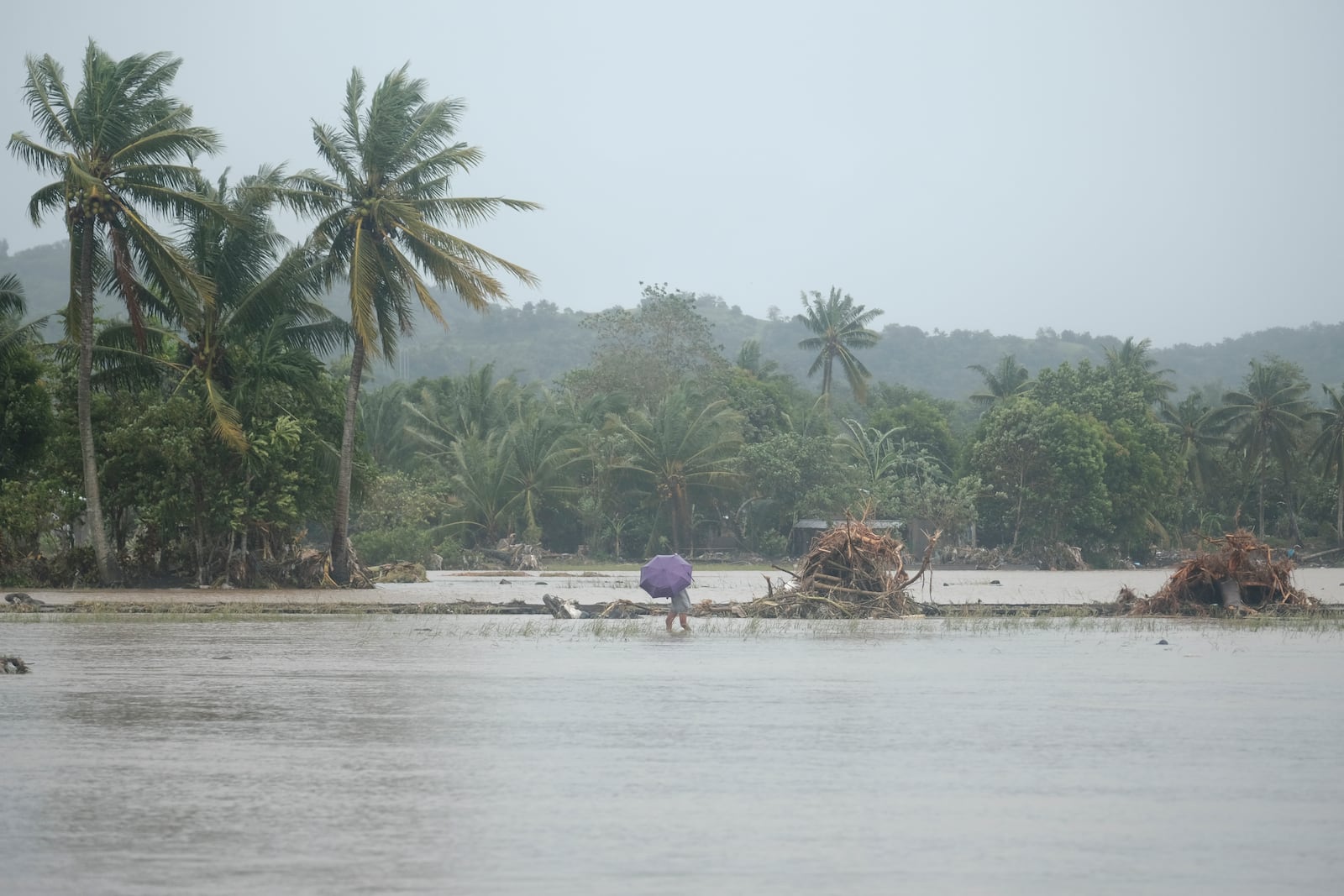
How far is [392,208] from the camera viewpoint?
96.5 ft

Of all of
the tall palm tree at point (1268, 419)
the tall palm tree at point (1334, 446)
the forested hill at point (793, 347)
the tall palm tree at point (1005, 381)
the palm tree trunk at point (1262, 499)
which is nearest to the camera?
the tall palm tree at point (1334, 446)

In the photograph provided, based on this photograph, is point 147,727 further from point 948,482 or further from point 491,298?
point 948,482

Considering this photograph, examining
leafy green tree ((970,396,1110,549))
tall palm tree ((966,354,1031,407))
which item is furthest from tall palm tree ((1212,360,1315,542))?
leafy green tree ((970,396,1110,549))

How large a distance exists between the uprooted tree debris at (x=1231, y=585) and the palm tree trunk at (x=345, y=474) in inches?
646

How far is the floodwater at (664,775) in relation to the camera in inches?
237

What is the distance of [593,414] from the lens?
63.2 m

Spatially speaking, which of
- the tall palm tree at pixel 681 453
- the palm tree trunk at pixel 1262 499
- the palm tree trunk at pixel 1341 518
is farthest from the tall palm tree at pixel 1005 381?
the tall palm tree at pixel 681 453

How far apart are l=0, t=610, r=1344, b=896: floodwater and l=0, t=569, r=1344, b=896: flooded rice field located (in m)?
0.03

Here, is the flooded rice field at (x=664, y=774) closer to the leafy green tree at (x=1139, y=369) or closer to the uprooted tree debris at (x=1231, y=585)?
the uprooted tree debris at (x=1231, y=585)

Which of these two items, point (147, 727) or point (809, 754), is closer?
point (809, 754)

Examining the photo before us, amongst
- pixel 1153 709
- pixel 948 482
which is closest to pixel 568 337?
pixel 948 482

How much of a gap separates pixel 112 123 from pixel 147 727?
20030 mm

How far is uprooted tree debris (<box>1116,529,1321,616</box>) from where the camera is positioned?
23.3 meters

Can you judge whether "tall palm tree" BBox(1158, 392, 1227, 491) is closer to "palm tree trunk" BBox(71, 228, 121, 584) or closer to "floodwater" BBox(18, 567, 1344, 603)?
"floodwater" BBox(18, 567, 1344, 603)
